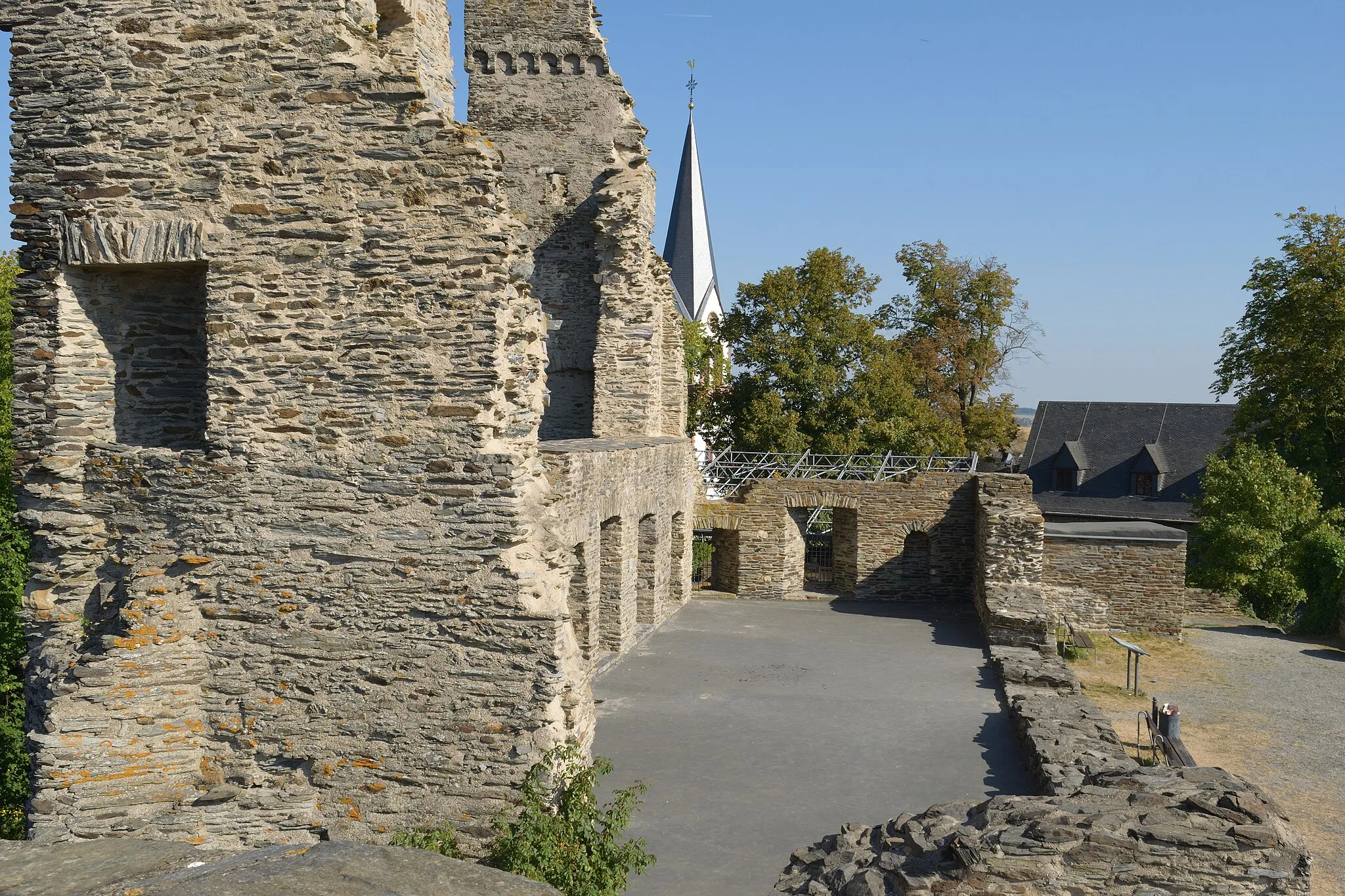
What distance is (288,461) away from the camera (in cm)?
676

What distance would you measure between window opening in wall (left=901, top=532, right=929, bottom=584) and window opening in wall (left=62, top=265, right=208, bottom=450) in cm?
1382

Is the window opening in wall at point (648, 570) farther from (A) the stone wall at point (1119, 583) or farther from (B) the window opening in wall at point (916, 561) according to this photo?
(A) the stone wall at point (1119, 583)

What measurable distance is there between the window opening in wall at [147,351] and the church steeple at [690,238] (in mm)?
39571

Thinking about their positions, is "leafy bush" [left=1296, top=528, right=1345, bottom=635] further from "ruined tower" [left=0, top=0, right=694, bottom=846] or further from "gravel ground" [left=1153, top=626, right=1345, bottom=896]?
"ruined tower" [left=0, top=0, right=694, bottom=846]

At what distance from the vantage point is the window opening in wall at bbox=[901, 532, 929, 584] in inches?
740

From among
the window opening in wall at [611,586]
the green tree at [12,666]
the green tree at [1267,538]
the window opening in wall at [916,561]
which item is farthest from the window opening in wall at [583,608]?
the green tree at [1267,538]

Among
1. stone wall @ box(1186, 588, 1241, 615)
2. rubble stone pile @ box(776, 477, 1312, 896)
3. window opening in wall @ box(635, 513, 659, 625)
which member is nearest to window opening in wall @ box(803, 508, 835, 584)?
window opening in wall @ box(635, 513, 659, 625)

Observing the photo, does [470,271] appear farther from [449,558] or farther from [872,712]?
[872,712]

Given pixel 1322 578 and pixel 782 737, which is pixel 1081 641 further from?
pixel 1322 578

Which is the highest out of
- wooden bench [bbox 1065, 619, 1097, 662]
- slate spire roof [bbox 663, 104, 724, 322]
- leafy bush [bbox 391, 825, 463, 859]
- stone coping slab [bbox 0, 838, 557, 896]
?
slate spire roof [bbox 663, 104, 724, 322]

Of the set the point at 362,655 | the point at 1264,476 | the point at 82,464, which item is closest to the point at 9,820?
the point at 82,464

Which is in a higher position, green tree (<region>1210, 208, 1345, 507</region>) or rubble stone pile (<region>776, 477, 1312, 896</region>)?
green tree (<region>1210, 208, 1345, 507</region>)

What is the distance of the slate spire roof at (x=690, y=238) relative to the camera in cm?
4734

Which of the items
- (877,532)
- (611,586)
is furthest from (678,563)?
(611,586)
